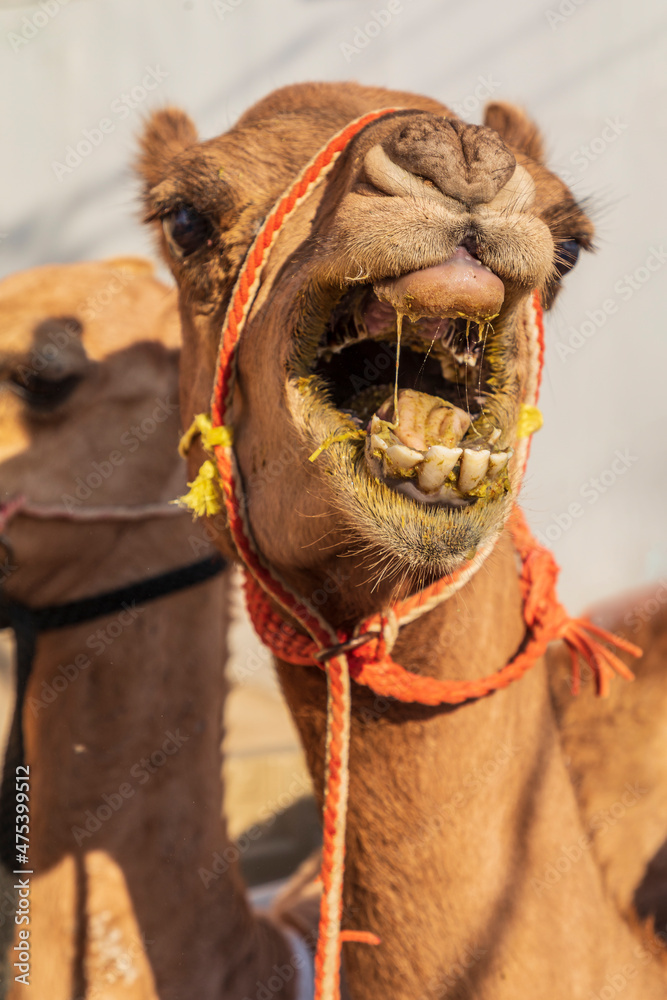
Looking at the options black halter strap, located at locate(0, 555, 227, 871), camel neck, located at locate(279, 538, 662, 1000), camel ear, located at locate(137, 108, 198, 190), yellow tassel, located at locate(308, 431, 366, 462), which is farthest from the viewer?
black halter strap, located at locate(0, 555, 227, 871)

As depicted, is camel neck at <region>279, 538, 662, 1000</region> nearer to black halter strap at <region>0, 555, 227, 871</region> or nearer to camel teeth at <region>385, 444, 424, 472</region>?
camel teeth at <region>385, 444, 424, 472</region>

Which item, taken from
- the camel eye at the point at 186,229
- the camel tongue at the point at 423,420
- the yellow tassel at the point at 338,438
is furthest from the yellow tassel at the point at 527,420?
the camel eye at the point at 186,229

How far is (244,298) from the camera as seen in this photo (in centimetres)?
154

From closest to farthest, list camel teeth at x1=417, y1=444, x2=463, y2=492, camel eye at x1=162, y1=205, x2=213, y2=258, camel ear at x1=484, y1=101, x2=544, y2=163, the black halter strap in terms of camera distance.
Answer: camel teeth at x1=417, y1=444, x2=463, y2=492, camel eye at x1=162, y1=205, x2=213, y2=258, camel ear at x1=484, y1=101, x2=544, y2=163, the black halter strap

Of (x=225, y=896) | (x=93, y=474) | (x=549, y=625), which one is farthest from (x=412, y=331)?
(x=225, y=896)

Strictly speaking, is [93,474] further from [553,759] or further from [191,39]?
[191,39]

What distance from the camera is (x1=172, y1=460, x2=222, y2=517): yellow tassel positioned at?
161cm

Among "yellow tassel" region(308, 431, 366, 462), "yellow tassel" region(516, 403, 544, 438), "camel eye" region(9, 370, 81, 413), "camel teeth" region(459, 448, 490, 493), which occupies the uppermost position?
"camel eye" region(9, 370, 81, 413)

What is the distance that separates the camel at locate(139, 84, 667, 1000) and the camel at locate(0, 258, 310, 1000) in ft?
2.49

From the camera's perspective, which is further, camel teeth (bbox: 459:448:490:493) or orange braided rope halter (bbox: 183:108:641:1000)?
orange braided rope halter (bbox: 183:108:641:1000)

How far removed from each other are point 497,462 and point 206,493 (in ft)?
2.25

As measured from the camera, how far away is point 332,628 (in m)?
1.51

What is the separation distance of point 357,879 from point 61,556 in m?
1.35

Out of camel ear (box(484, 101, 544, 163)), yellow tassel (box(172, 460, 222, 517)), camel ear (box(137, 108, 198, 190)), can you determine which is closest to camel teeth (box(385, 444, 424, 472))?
yellow tassel (box(172, 460, 222, 517))
